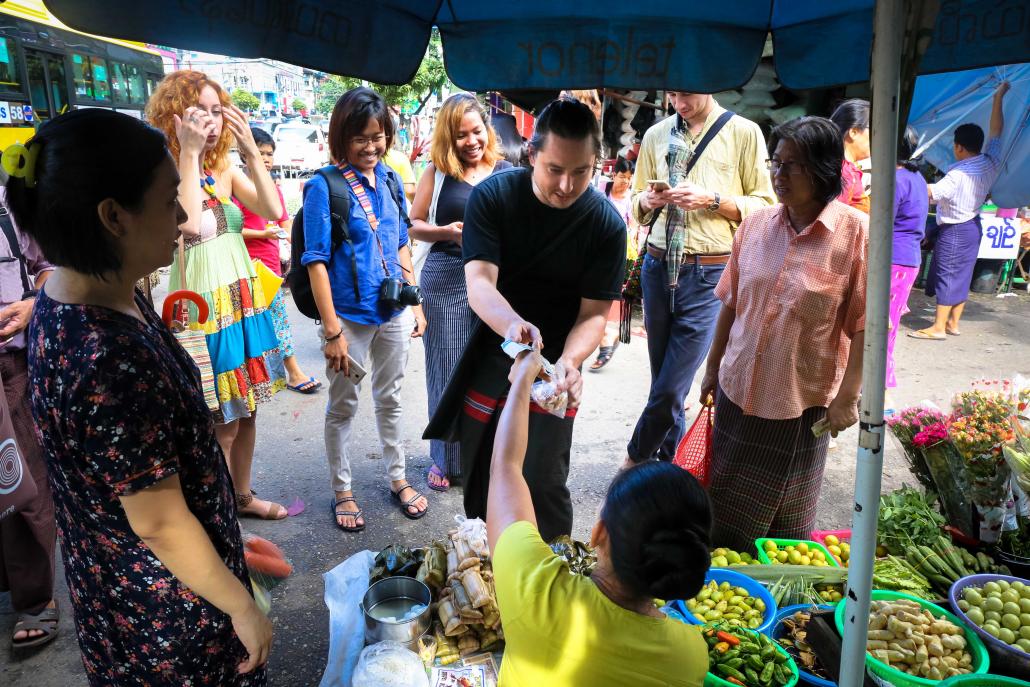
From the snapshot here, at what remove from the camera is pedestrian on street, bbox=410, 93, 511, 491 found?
12.7ft

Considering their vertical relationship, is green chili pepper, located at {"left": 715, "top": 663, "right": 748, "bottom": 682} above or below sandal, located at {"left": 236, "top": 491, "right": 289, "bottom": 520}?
above

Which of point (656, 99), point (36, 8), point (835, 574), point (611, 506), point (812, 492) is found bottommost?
point (835, 574)

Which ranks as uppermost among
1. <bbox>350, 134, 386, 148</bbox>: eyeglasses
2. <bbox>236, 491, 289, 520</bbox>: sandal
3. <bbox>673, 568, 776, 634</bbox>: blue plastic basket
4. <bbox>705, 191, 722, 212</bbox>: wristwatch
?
<bbox>350, 134, 386, 148</bbox>: eyeglasses

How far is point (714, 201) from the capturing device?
11.8 feet

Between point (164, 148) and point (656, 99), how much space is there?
9164 mm

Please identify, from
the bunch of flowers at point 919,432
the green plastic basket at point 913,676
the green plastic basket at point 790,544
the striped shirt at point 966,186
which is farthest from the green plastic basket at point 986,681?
the striped shirt at point 966,186

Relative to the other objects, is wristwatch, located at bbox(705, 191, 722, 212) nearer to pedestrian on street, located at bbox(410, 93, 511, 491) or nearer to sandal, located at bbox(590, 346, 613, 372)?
pedestrian on street, located at bbox(410, 93, 511, 491)

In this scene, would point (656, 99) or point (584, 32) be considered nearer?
point (584, 32)

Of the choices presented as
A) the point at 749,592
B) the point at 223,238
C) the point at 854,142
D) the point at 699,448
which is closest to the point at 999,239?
the point at 854,142

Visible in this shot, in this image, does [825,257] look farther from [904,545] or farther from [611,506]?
[611,506]

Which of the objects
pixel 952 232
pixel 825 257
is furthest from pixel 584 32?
pixel 952 232

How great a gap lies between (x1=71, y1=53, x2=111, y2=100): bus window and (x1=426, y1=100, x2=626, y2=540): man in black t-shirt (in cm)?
1078

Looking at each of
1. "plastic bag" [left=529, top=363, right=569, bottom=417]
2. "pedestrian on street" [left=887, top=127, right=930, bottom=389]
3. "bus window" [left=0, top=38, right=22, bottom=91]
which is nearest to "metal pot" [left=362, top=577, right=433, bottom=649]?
"plastic bag" [left=529, top=363, right=569, bottom=417]

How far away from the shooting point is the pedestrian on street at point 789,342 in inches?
106
